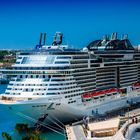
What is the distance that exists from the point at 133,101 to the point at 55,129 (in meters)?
13.4

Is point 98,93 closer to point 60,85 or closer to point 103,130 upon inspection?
point 60,85

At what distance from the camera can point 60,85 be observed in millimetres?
43125

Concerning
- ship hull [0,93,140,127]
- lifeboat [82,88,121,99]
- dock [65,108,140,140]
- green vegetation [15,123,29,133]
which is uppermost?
lifeboat [82,88,121,99]

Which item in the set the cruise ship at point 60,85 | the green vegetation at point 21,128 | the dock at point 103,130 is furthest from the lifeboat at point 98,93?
the green vegetation at point 21,128

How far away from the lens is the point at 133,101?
54.7m

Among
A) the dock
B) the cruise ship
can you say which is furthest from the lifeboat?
the dock

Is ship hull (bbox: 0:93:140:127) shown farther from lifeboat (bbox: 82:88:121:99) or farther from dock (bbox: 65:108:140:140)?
dock (bbox: 65:108:140:140)

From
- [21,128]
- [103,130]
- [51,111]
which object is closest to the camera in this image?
[103,130]

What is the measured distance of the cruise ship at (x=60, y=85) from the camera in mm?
42469

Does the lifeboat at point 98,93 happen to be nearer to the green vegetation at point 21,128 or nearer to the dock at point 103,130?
the dock at point 103,130

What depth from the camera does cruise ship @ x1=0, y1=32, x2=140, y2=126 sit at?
42.5m

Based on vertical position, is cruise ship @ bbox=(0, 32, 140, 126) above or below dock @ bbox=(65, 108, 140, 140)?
above

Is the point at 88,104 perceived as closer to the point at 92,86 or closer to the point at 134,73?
the point at 92,86

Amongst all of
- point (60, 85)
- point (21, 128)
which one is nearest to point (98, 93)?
point (60, 85)
